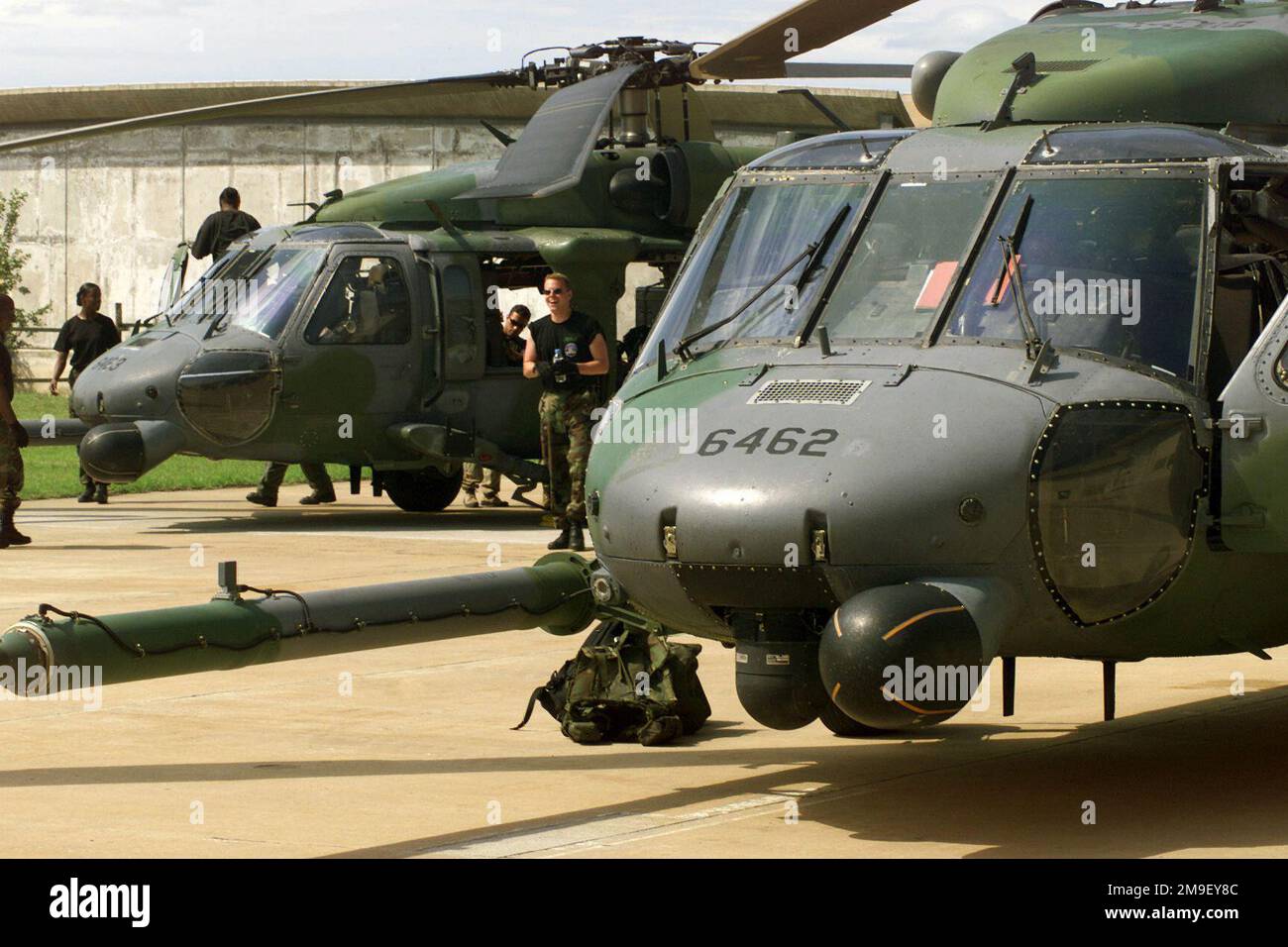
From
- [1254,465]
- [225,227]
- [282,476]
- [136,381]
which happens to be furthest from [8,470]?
[1254,465]

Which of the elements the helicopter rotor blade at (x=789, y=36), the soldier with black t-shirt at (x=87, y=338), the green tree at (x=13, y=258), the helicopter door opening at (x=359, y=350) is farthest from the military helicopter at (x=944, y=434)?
the green tree at (x=13, y=258)

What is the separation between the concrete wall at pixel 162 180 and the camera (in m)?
30.6

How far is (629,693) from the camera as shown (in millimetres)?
8312

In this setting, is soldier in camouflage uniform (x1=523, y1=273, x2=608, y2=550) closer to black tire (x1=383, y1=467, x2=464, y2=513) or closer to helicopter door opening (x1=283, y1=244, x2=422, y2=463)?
helicopter door opening (x1=283, y1=244, x2=422, y2=463)

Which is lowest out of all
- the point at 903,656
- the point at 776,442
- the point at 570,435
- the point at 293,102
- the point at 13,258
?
the point at 570,435

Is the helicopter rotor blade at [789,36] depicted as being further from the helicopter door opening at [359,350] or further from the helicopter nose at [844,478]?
the helicopter door opening at [359,350]

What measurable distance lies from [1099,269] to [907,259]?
664 mm

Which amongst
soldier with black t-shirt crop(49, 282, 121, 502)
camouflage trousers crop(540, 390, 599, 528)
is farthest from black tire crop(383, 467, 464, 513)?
camouflage trousers crop(540, 390, 599, 528)

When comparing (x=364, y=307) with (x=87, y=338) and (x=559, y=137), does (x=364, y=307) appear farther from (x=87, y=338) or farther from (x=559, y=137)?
(x=559, y=137)

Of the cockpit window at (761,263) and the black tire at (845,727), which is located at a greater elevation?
the cockpit window at (761,263)

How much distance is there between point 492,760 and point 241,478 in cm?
1444

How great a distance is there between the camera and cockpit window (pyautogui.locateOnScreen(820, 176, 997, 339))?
22.9ft

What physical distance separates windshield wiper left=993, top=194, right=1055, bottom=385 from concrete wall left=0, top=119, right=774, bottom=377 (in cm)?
2224

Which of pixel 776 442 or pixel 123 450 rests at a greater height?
pixel 776 442
